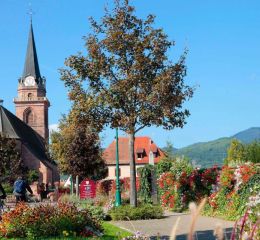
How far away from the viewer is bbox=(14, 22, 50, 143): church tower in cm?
11106

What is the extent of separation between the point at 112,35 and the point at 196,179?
6905mm

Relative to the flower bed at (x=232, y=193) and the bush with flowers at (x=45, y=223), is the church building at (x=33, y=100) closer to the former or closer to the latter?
the flower bed at (x=232, y=193)

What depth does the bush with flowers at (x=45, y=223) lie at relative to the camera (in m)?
13.6

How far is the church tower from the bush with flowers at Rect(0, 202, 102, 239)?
318 feet

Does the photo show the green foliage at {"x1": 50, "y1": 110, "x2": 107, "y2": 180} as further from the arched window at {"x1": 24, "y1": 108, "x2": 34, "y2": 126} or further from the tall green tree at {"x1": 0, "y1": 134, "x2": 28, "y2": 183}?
the arched window at {"x1": 24, "y1": 108, "x2": 34, "y2": 126}

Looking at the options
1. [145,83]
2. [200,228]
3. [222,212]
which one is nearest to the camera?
[200,228]

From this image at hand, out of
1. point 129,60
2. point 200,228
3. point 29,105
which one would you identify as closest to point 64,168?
point 129,60

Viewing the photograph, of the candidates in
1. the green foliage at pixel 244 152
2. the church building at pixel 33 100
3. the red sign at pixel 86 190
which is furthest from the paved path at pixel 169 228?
the church building at pixel 33 100

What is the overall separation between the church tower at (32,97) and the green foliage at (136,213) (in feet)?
299

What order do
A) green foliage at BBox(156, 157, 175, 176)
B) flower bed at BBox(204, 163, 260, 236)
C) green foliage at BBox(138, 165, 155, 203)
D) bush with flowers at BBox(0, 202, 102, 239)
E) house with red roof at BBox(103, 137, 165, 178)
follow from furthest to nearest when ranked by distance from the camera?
house with red roof at BBox(103, 137, 165, 178)
green foliage at BBox(138, 165, 155, 203)
green foliage at BBox(156, 157, 175, 176)
flower bed at BBox(204, 163, 260, 236)
bush with flowers at BBox(0, 202, 102, 239)

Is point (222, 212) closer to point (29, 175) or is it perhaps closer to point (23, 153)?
point (29, 175)

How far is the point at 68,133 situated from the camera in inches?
1791

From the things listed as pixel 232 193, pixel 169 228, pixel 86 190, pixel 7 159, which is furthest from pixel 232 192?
pixel 7 159

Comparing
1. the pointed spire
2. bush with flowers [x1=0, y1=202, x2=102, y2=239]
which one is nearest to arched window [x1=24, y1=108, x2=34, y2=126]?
the pointed spire
